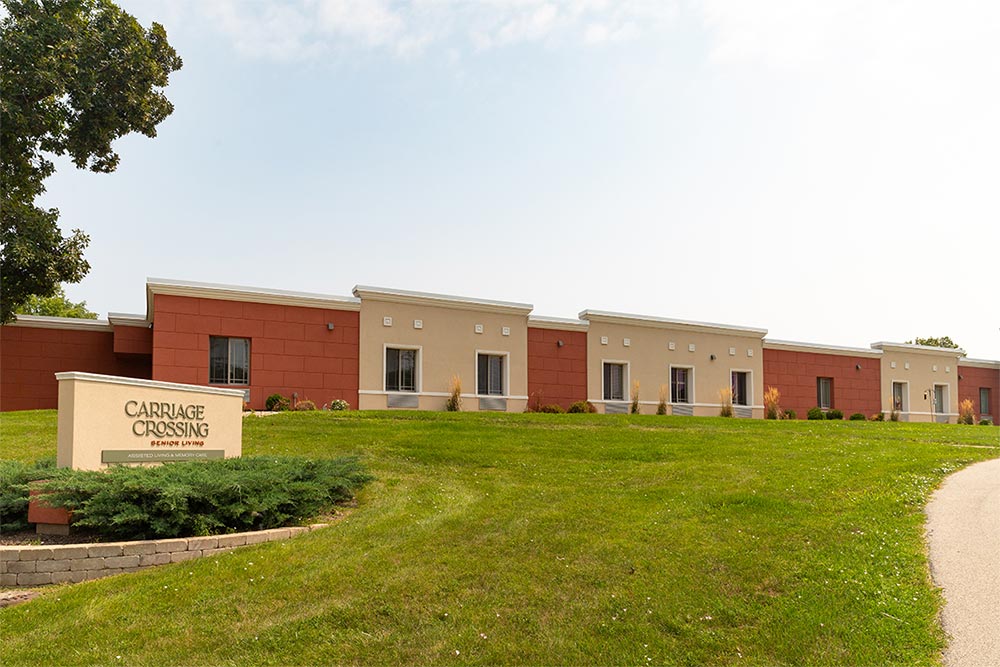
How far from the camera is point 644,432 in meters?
16.8

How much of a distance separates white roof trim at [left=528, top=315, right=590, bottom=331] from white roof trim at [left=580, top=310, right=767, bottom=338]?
399 millimetres

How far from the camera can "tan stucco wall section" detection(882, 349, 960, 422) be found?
3497 centimetres

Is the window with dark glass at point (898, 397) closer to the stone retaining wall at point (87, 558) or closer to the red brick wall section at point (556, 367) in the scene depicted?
the red brick wall section at point (556, 367)

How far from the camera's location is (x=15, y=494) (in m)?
8.28

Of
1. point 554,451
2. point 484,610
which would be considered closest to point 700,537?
point 484,610

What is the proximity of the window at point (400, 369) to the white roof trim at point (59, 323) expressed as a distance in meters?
8.62

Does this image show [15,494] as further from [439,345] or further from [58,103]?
[439,345]

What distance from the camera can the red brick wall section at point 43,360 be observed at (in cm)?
2248

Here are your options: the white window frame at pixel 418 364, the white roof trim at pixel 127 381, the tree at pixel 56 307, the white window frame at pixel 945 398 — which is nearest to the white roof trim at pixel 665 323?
the white window frame at pixel 418 364

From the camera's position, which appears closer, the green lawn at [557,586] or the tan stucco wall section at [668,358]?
the green lawn at [557,586]

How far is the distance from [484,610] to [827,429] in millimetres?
15532

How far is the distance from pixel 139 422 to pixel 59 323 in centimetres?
1580

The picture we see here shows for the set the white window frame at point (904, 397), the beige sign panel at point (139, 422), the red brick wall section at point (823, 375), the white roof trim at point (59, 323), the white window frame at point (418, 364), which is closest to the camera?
the beige sign panel at point (139, 422)

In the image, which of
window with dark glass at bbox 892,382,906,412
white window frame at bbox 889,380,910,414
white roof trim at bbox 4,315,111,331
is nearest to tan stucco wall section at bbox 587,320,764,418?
white window frame at bbox 889,380,910,414
